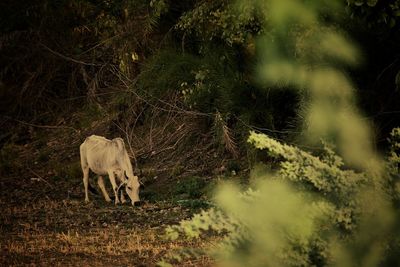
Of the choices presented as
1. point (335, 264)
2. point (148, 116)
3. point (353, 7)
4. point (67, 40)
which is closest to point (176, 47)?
point (148, 116)

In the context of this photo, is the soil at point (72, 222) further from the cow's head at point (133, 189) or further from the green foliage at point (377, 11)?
the green foliage at point (377, 11)

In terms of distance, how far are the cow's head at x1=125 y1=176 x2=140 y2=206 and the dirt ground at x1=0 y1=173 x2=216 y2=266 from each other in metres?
0.16

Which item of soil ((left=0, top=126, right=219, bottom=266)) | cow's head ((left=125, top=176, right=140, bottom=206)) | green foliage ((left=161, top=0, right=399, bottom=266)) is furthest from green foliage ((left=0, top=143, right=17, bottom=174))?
green foliage ((left=161, top=0, right=399, bottom=266))

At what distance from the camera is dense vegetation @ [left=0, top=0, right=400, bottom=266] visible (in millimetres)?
3834

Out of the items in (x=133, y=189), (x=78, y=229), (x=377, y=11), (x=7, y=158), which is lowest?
(x=78, y=229)

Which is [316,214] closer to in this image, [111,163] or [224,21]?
[224,21]

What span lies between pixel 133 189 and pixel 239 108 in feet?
6.68

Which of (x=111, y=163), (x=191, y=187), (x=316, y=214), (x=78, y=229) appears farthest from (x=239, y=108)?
(x=316, y=214)

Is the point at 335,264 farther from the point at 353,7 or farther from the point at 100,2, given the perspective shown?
the point at 100,2

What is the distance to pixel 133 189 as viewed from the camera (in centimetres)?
1067

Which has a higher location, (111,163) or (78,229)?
(111,163)

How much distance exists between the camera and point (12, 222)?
9.49 m

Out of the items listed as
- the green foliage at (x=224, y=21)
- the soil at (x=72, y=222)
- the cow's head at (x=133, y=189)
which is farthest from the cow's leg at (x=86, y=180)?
the green foliage at (x=224, y=21)

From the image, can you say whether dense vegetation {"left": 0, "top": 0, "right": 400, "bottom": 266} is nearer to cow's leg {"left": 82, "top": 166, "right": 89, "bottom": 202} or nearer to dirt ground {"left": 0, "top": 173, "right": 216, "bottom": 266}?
dirt ground {"left": 0, "top": 173, "right": 216, "bottom": 266}
